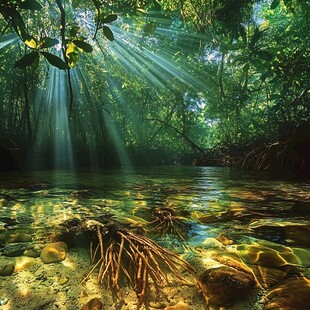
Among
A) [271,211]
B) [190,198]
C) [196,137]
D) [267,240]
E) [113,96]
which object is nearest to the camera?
[267,240]

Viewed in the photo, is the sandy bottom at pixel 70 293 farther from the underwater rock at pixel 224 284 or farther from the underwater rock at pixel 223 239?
the underwater rock at pixel 223 239

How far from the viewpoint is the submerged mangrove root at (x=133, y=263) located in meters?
1.05

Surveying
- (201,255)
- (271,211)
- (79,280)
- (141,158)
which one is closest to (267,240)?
(201,255)

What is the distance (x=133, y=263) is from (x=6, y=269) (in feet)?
1.96

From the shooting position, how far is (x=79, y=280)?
108cm

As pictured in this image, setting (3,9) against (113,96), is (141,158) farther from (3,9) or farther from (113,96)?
(3,9)

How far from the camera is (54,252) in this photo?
1.34 metres

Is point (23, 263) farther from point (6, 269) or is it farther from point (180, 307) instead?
point (180, 307)

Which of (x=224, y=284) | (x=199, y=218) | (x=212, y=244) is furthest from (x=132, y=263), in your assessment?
(x=199, y=218)

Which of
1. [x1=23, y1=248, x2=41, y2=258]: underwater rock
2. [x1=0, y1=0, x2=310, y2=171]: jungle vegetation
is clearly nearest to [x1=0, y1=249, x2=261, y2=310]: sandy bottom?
[x1=23, y1=248, x2=41, y2=258]: underwater rock

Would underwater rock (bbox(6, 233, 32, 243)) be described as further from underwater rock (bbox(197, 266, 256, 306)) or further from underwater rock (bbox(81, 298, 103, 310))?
underwater rock (bbox(197, 266, 256, 306))

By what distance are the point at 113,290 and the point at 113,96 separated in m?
23.1

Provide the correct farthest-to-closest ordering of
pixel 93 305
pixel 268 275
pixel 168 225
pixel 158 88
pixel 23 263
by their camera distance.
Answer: pixel 158 88
pixel 168 225
pixel 23 263
pixel 268 275
pixel 93 305

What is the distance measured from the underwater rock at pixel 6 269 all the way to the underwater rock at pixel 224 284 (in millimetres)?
865
